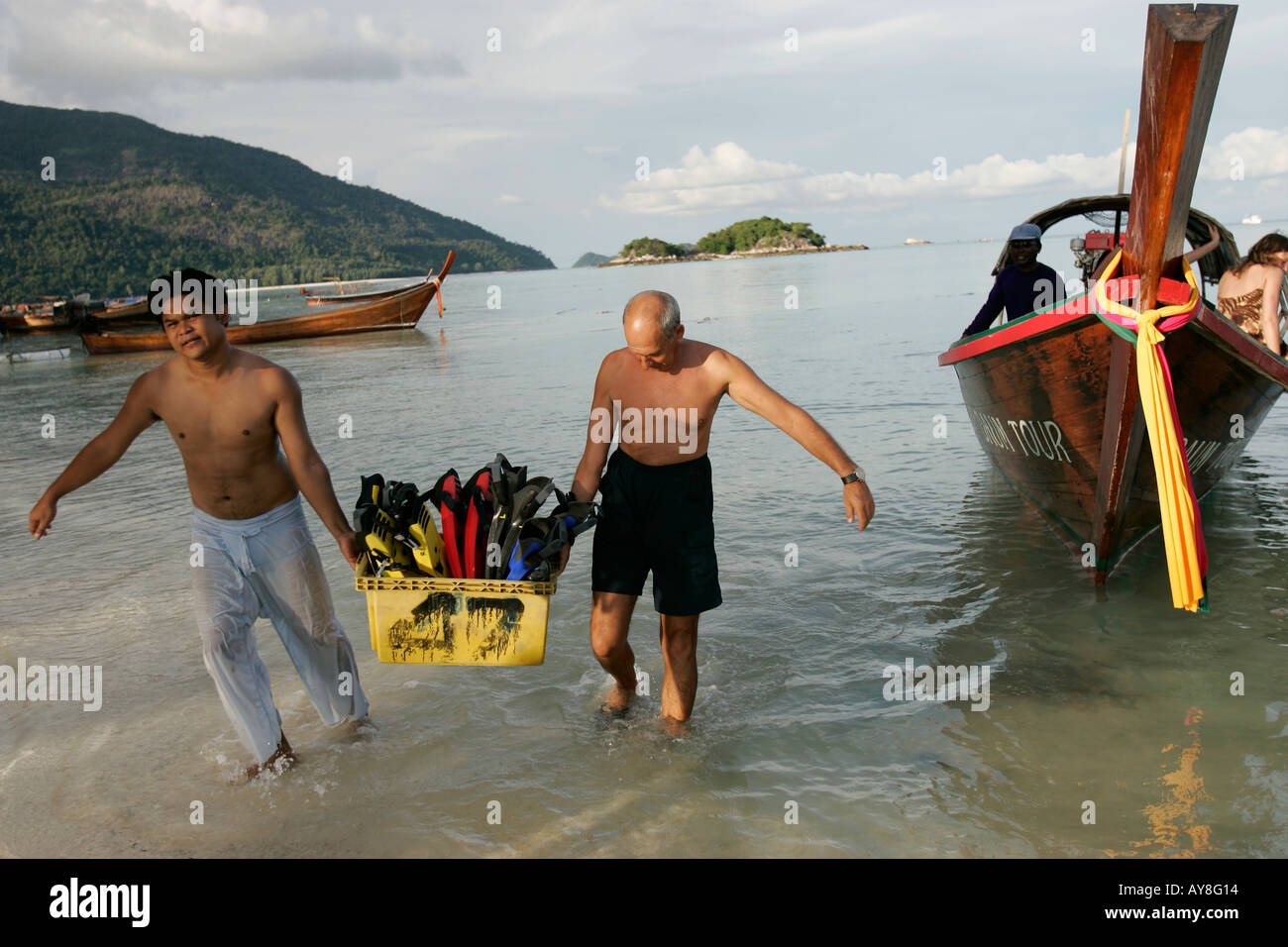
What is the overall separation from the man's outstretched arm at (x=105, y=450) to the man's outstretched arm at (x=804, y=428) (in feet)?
7.36

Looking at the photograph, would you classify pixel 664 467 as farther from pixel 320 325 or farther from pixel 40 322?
pixel 40 322

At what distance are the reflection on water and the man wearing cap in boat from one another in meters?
1.67

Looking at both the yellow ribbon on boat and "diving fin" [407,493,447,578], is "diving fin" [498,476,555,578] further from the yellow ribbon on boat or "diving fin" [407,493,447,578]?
the yellow ribbon on boat

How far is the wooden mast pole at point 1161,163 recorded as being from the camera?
13.6 ft

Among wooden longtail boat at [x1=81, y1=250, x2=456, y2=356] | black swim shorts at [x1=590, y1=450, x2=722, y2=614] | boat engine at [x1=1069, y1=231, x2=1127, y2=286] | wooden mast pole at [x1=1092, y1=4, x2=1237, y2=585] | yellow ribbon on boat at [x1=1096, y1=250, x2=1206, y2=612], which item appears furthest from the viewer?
wooden longtail boat at [x1=81, y1=250, x2=456, y2=356]

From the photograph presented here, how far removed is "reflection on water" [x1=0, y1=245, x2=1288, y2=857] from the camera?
355 centimetres

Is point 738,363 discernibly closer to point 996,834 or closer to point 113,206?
point 996,834

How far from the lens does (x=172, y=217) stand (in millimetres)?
104312

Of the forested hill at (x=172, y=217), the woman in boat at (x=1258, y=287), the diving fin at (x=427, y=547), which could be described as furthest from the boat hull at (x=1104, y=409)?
the forested hill at (x=172, y=217)

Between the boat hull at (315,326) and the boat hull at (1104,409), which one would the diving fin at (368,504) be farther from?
the boat hull at (315,326)

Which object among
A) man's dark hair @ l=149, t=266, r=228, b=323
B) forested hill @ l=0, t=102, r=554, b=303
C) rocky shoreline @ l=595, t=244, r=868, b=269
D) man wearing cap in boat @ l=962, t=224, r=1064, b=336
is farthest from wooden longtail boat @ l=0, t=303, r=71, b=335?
rocky shoreline @ l=595, t=244, r=868, b=269

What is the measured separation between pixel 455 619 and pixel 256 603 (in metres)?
0.92

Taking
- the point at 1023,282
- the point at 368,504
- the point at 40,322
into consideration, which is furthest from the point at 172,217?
the point at 368,504
